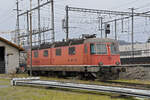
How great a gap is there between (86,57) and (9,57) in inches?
662

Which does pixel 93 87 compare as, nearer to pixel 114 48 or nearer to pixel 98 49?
pixel 98 49

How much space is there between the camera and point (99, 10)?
108 feet

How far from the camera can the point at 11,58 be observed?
111 feet

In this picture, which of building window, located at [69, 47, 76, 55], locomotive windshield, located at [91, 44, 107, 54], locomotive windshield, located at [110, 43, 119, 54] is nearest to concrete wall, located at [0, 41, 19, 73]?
building window, located at [69, 47, 76, 55]

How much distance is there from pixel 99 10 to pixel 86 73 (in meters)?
15.1

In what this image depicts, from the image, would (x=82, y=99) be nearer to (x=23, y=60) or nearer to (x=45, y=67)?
(x=45, y=67)

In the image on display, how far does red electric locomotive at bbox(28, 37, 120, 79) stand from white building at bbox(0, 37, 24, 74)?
11.6 m

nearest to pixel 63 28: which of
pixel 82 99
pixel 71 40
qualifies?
pixel 71 40

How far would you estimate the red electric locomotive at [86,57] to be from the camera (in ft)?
Result: 64.0

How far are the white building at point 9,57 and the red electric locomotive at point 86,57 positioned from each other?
38.0ft

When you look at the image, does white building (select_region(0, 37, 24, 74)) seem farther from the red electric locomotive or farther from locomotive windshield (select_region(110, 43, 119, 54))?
locomotive windshield (select_region(110, 43, 119, 54))

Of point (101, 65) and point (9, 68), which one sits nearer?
point (101, 65)

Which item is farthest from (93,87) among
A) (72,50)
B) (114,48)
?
(72,50)

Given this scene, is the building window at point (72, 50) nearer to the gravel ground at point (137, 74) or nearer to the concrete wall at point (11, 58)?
the gravel ground at point (137, 74)
